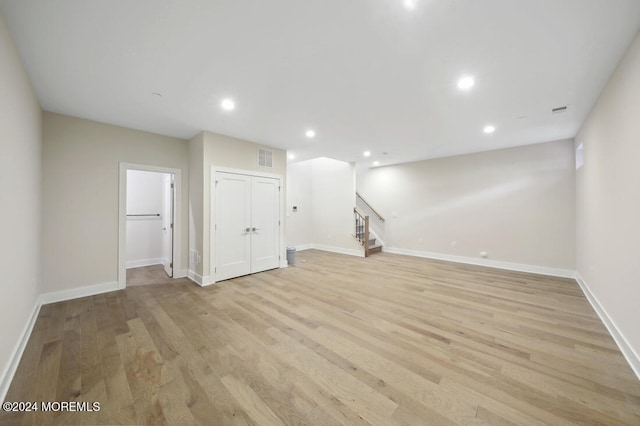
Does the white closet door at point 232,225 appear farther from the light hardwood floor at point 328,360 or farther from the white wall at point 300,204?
the white wall at point 300,204

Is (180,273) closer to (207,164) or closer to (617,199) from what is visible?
(207,164)

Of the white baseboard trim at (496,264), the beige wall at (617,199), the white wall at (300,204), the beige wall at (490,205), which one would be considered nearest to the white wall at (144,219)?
the white wall at (300,204)

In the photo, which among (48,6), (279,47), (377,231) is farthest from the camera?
(377,231)

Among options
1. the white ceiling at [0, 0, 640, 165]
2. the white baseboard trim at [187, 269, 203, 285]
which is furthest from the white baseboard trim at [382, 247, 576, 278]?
the white baseboard trim at [187, 269, 203, 285]

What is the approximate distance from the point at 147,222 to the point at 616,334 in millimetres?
8301

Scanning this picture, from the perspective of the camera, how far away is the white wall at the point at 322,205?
729cm

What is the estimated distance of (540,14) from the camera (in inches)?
69.3

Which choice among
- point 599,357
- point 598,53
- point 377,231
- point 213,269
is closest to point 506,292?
point 599,357

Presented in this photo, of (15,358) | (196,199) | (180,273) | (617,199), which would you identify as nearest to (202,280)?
(180,273)

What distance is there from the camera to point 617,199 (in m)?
2.47

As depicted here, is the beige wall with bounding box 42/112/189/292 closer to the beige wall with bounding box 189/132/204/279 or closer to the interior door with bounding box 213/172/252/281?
the beige wall with bounding box 189/132/204/279

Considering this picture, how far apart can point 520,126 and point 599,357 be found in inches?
140

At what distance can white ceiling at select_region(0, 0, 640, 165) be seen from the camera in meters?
1.75

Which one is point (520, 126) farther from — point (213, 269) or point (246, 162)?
point (213, 269)
